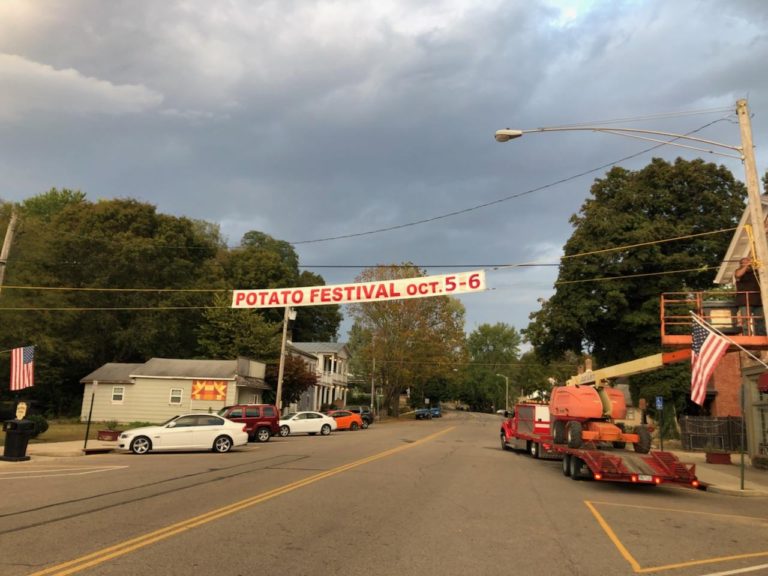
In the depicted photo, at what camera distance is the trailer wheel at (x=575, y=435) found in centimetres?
1549

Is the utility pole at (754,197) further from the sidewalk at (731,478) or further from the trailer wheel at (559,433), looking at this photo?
the trailer wheel at (559,433)

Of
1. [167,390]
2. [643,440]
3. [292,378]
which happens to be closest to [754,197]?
[643,440]

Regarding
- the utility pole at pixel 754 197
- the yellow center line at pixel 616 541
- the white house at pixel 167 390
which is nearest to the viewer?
the yellow center line at pixel 616 541

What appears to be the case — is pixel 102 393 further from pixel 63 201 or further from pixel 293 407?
pixel 63 201

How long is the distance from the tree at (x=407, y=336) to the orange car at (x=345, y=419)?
63.2 feet

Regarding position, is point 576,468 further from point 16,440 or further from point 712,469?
point 16,440

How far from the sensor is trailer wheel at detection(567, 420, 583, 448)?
50.8 feet

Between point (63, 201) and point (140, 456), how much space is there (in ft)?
180

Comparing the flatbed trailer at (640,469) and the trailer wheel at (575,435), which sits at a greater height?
the trailer wheel at (575,435)

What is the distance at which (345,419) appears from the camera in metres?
40.5

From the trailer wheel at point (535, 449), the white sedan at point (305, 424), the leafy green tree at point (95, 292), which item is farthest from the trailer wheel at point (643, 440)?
the leafy green tree at point (95, 292)

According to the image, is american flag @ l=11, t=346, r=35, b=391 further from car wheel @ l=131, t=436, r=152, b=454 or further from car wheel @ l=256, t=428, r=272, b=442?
car wheel @ l=256, t=428, r=272, b=442

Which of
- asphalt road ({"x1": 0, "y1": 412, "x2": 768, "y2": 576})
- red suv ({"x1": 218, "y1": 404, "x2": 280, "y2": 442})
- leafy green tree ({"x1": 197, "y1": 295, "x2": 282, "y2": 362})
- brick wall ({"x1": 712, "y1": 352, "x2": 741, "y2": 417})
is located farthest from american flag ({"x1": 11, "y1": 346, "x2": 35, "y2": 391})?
brick wall ({"x1": 712, "y1": 352, "x2": 741, "y2": 417})

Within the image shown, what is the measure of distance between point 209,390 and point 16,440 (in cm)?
2098
